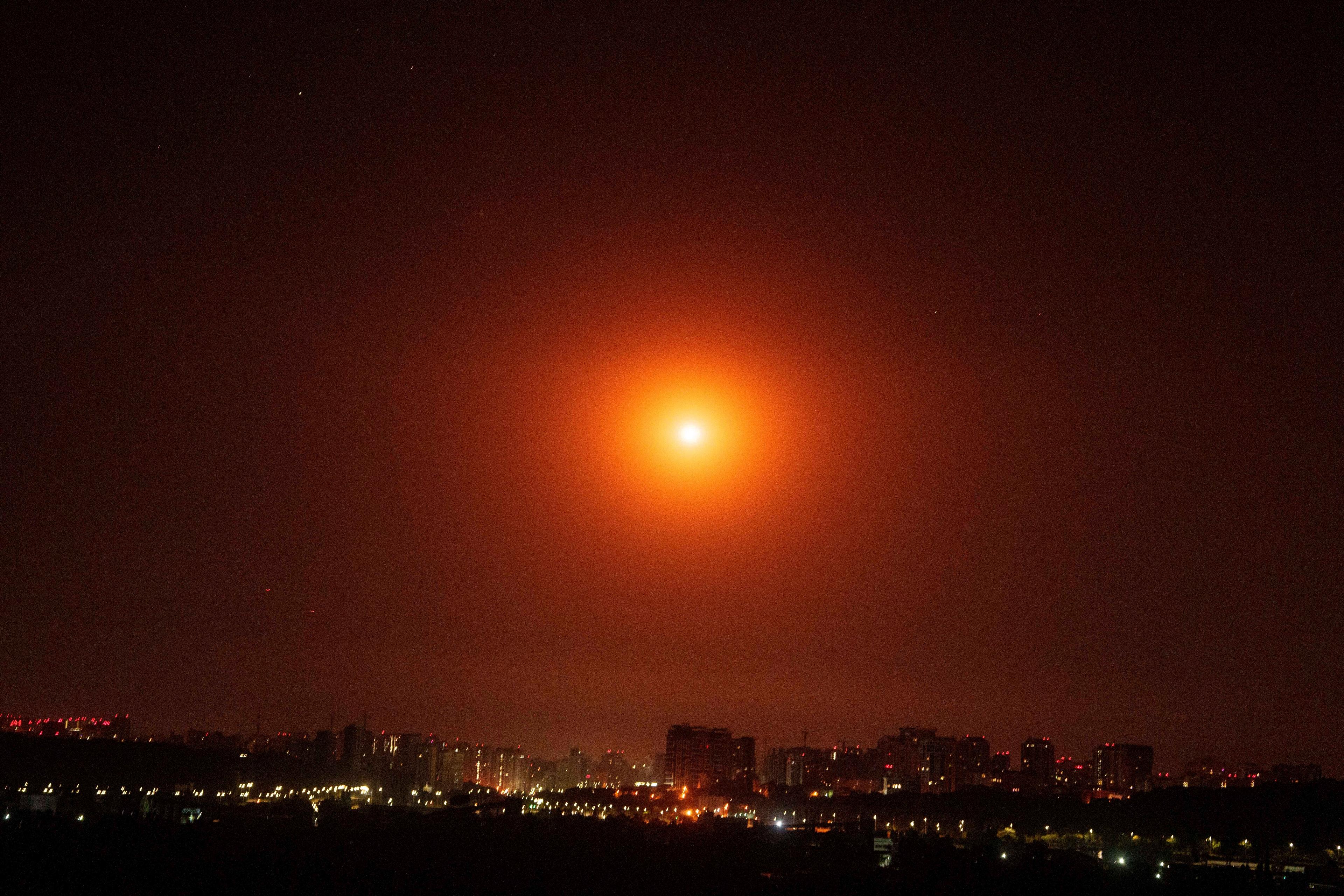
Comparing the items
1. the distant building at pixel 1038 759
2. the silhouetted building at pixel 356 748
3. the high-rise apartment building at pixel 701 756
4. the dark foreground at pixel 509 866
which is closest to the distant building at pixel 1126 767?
the distant building at pixel 1038 759

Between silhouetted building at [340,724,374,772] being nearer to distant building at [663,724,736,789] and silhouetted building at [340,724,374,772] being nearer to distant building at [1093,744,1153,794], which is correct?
distant building at [663,724,736,789]

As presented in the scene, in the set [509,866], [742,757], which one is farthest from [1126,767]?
[509,866]

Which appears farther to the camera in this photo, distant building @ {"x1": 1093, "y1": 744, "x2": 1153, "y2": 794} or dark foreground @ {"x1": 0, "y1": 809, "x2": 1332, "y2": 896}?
distant building @ {"x1": 1093, "y1": 744, "x2": 1153, "y2": 794}

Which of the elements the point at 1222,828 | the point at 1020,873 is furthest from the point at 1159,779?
the point at 1020,873

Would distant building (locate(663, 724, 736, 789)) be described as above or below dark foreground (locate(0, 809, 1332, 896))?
above

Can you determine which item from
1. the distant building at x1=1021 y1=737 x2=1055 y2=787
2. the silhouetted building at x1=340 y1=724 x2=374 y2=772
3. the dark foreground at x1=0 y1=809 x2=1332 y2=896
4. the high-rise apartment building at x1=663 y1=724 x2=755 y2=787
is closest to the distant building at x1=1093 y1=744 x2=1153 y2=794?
the distant building at x1=1021 y1=737 x2=1055 y2=787

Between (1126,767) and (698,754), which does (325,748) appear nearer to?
(698,754)
